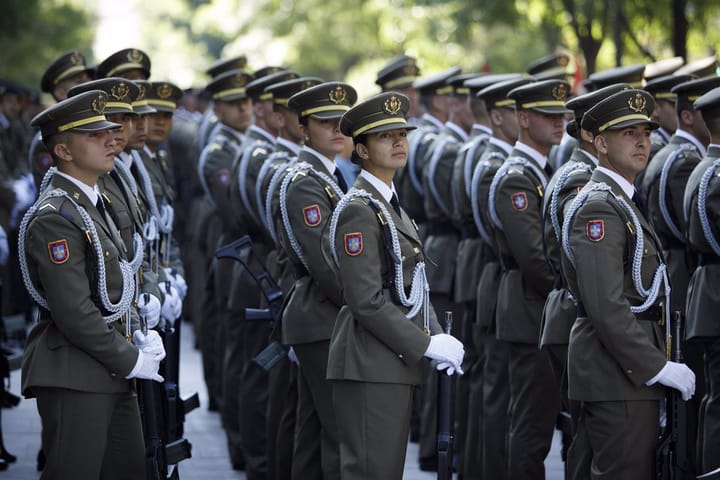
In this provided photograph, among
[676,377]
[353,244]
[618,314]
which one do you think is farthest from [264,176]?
[676,377]

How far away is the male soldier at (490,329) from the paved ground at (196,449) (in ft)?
2.62

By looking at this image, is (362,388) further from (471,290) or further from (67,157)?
(471,290)

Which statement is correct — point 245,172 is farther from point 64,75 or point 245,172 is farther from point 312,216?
point 312,216

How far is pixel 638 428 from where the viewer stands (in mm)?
5688

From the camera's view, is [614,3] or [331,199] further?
[614,3]

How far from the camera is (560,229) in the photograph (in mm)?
6191

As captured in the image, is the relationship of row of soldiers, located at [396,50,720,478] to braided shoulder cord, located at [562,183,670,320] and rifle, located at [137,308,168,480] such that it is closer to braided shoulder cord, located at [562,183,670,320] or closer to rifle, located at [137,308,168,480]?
braided shoulder cord, located at [562,183,670,320]

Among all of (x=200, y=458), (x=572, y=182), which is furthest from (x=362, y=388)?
(x=200, y=458)

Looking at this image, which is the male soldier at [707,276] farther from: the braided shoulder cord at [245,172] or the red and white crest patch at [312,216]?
the braided shoulder cord at [245,172]

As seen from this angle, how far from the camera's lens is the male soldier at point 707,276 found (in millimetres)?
6761

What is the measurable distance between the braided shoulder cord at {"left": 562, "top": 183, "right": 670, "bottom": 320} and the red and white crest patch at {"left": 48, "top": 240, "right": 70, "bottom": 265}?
210 cm

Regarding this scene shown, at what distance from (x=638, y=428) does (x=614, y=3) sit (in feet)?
34.4

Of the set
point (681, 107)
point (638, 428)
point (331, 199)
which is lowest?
point (638, 428)

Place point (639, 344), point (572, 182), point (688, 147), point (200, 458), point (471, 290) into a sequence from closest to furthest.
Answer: point (639, 344) → point (572, 182) → point (688, 147) → point (471, 290) → point (200, 458)
